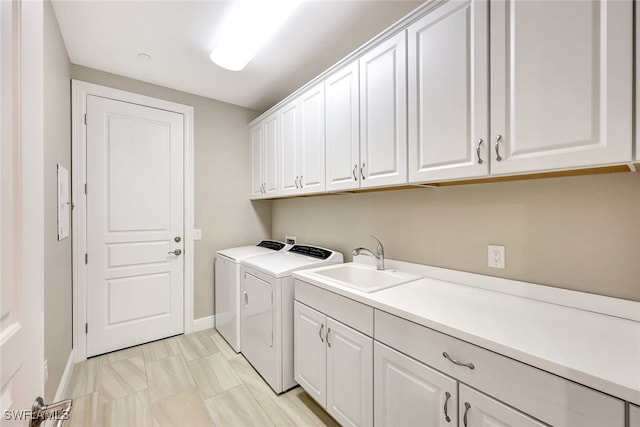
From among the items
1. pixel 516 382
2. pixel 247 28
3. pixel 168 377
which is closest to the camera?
pixel 516 382

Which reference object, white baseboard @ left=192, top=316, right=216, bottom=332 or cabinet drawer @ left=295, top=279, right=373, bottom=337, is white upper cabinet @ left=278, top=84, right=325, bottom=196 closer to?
cabinet drawer @ left=295, top=279, right=373, bottom=337

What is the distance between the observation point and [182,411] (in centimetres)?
184

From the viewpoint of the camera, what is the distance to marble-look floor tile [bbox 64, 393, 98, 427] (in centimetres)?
173

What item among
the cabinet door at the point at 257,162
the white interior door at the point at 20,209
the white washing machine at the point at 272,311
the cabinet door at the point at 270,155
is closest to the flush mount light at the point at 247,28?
the cabinet door at the point at 270,155

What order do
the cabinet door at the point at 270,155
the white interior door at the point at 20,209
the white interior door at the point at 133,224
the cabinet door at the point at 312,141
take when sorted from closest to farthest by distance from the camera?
the white interior door at the point at 20,209
the cabinet door at the point at 312,141
the white interior door at the point at 133,224
the cabinet door at the point at 270,155

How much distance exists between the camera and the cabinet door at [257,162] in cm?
305

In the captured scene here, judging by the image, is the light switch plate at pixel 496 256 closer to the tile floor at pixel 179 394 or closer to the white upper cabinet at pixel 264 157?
the tile floor at pixel 179 394

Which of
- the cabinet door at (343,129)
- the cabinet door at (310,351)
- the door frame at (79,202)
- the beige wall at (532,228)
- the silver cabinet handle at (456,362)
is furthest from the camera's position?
the door frame at (79,202)

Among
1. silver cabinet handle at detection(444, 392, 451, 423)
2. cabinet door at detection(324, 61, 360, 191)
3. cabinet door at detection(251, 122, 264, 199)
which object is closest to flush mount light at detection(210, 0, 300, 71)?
cabinet door at detection(324, 61, 360, 191)

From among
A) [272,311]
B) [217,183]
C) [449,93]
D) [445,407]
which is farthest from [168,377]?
[449,93]

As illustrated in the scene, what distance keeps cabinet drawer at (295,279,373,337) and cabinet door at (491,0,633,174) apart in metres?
0.91

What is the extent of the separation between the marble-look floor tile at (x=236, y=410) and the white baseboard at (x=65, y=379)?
0.98 metres

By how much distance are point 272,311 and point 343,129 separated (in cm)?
141

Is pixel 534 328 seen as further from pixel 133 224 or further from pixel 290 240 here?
pixel 133 224
